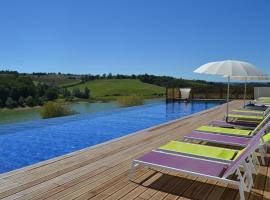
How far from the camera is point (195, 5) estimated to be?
45.5ft

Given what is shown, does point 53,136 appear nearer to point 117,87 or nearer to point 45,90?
point 45,90

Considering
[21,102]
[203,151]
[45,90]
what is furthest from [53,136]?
[45,90]

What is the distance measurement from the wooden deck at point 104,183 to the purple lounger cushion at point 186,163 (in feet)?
0.95

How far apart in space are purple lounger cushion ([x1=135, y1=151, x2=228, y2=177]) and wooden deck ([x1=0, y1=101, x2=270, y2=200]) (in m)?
0.29

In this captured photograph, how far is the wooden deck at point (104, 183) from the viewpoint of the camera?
113 inches

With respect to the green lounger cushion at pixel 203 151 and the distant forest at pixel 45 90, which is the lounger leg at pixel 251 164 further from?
the distant forest at pixel 45 90

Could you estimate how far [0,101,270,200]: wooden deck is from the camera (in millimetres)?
2859

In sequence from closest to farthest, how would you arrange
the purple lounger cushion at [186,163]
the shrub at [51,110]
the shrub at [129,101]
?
the purple lounger cushion at [186,163] < the shrub at [51,110] < the shrub at [129,101]

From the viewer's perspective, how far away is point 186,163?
2994mm

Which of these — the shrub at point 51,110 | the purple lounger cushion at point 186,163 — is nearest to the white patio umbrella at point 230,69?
the purple lounger cushion at point 186,163

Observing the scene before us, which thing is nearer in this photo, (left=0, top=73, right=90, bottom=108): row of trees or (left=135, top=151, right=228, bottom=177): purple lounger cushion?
(left=135, top=151, right=228, bottom=177): purple lounger cushion

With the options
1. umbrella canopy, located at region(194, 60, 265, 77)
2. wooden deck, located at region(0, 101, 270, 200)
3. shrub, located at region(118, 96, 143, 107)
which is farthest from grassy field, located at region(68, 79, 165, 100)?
wooden deck, located at region(0, 101, 270, 200)

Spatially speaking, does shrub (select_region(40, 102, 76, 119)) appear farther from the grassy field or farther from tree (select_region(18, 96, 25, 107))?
the grassy field

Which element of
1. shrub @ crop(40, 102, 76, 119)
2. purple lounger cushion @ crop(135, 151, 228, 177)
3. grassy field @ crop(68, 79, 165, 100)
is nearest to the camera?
purple lounger cushion @ crop(135, 151, 228, 177)
